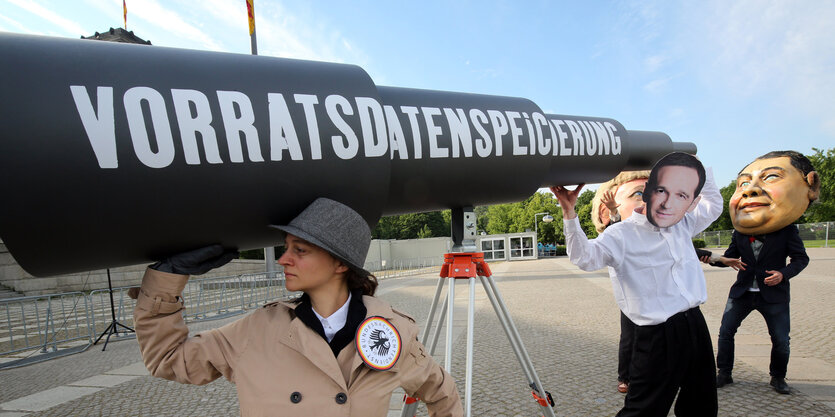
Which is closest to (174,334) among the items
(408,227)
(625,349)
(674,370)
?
(674,370)

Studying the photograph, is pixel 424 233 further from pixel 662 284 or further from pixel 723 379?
pixel 662 284

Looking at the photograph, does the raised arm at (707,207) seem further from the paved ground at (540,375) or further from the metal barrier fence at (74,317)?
the metal barrier fence at (74,317)

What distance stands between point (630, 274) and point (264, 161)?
230cm

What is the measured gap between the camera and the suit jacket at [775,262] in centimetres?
346

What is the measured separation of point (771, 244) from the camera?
355 centimetres

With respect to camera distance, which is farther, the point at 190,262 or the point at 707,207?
the point at 707,207

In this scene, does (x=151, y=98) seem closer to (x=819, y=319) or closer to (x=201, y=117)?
(x=201, y=117)

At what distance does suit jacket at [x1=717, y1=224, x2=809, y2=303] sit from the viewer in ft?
11.4

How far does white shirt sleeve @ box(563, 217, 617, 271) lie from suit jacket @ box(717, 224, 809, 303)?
196cm

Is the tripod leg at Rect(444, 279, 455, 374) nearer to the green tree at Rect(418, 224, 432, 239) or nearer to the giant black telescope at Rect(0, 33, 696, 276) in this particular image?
the giant black telescope at Rect(0, 33, 696, 276)

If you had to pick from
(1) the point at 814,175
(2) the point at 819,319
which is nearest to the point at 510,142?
(1) the point at 814,175

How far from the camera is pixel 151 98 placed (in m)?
1.04

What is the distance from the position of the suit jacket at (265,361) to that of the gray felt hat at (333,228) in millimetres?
267

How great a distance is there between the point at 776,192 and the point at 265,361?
4119mm
